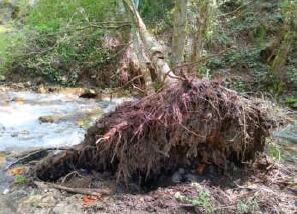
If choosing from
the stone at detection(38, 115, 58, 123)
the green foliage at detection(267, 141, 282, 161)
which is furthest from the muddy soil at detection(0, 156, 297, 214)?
the stone at detection(38, 115, 58, 123)

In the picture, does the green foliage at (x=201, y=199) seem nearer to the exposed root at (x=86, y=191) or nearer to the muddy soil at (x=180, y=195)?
the muddy soil at (x=180, y=195)

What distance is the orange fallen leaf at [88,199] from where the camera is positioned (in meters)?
3.89

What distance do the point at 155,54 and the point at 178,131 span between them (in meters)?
1.76

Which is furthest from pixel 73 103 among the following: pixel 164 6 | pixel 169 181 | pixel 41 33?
pixel 169 181

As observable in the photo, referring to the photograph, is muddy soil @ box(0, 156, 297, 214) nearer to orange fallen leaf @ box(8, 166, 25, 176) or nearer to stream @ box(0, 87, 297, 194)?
orange fallen leaf @ box(8, 166, 25, 176)

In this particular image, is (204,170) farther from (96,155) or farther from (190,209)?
(96,155)

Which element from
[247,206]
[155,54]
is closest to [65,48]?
[155,54]

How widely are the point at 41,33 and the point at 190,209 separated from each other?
8.84m

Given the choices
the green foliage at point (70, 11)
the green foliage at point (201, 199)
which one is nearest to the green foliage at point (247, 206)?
the green foliage at point (201, 199)

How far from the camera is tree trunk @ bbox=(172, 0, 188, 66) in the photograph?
285 inches

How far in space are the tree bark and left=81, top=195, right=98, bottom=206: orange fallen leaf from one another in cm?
137

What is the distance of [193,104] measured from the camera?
396 cm

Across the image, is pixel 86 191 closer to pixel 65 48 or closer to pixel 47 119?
pixel 47 119

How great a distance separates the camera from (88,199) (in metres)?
3.95
